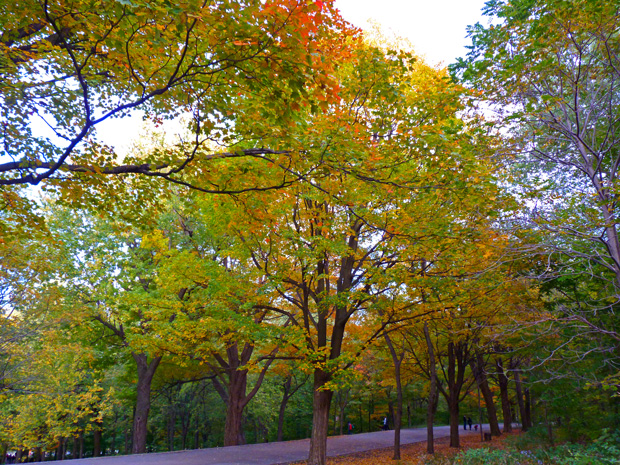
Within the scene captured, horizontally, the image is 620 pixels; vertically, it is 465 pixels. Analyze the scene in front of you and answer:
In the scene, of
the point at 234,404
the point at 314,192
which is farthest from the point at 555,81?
the point at 234,404

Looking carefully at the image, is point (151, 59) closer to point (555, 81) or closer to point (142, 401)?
point (555, 81)

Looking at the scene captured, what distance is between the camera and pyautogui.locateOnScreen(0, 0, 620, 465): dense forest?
5.00 meters

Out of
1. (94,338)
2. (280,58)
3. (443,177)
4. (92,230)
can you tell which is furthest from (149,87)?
(94,338)

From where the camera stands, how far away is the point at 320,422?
1138cm

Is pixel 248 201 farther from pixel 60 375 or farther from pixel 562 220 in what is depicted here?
pixel 60 375

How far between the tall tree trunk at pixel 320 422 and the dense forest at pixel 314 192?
6 centimetres

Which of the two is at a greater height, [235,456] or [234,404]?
[234,404]

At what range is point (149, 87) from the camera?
5.62 meters

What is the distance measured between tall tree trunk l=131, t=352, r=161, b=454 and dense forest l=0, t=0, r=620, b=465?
0.30 feet

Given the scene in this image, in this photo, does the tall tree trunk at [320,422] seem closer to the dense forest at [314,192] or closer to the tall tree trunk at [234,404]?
the dense forest at [314,192]

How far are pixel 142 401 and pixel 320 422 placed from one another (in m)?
11.1

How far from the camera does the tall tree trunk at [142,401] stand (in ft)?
59.3

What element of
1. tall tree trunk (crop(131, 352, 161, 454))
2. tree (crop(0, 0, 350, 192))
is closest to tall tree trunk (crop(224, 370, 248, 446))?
tall tree trunk (crop(131, 352, 161, 454))

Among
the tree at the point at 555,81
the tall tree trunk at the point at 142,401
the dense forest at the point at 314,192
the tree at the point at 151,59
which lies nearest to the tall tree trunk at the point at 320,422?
the dense forest at the point at 314,192
